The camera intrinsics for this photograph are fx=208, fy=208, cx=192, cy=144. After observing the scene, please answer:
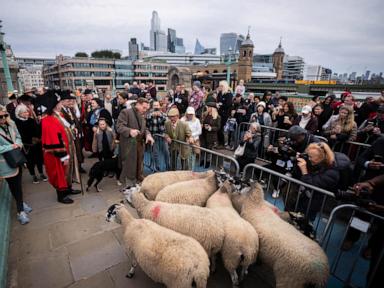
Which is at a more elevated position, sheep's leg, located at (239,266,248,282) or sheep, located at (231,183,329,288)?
sheep, located at (231,183,329,288)

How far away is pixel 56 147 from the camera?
163 inches

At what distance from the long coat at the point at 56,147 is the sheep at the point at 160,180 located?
A: 1.80 metres

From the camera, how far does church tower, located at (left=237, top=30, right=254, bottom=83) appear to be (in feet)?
211

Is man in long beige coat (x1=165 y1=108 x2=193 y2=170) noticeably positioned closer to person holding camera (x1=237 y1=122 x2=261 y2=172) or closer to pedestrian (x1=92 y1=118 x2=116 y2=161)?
person holding camera (x1=237 y1=122 x2=261 y2=172)

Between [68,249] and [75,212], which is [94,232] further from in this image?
[75,212]

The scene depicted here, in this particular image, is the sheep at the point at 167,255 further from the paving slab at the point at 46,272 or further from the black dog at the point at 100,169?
the black dog at the point at 100,169

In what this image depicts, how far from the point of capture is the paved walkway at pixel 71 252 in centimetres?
272

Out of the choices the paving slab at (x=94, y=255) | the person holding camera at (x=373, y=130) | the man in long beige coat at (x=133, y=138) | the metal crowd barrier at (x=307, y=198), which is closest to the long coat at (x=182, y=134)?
the man in long beige coat at (x=133, y=138)

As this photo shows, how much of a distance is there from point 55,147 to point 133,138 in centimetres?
154

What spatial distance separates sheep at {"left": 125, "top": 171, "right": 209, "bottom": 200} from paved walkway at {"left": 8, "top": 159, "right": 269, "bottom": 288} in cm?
83

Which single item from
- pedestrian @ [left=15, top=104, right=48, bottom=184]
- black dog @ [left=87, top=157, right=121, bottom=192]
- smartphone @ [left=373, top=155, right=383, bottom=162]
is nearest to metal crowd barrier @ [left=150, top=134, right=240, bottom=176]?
black dog @ [left=87, top=157, right=121, bottom=192]

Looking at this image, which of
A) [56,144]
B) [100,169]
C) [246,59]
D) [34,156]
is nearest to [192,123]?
[100,169]

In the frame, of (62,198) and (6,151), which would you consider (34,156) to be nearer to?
(62,198)

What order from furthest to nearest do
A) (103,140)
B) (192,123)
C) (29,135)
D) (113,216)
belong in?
1. (103,140)
2. (192,123)
3. (29,135)
4. (113,216)
